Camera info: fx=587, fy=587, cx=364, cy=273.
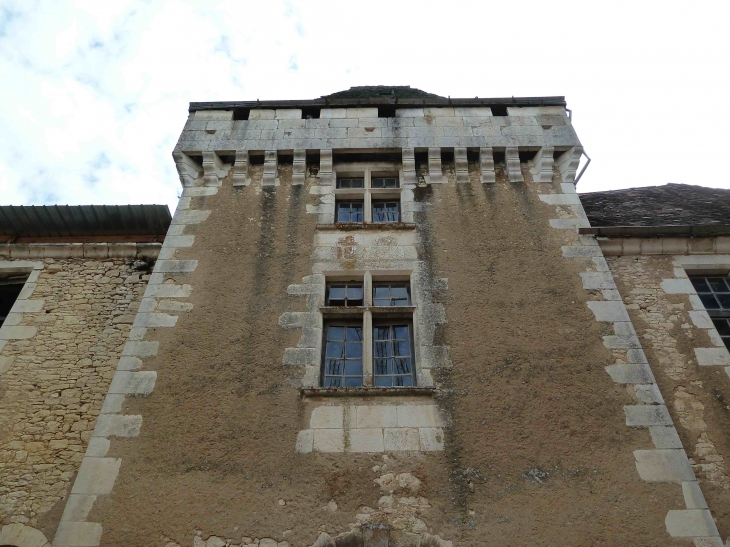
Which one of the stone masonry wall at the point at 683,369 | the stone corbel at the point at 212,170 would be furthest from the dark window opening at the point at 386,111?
the stone masonry wall at the point at 683,369

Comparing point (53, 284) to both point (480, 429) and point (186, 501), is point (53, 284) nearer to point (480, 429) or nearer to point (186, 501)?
point (186, 501)

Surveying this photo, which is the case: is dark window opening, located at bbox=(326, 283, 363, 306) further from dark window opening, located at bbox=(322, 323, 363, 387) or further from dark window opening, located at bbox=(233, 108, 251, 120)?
dark window opening, located at bbox=(233, 108, 251, 120)

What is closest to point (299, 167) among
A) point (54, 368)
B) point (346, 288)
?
point (346, 288)

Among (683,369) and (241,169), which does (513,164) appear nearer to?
(683,369)

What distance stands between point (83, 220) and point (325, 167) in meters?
3.22

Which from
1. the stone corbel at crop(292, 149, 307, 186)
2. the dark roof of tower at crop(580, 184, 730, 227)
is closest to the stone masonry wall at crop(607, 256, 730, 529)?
the dark roof of tower at crop(580, 184, 730, 227)

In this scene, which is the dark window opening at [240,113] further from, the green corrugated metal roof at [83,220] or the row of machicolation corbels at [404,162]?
the green corrugated metal roof at [83,220]

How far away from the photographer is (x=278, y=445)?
505cm

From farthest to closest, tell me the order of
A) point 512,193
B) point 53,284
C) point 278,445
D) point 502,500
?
point 512,193, point 53,284, point 278,445, point 502,500

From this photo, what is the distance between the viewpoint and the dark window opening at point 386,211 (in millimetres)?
7406


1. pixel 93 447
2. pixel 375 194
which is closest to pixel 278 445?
pixel 93 447

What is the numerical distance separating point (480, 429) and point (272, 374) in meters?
1.97

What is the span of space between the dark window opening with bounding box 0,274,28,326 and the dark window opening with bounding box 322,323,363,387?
3.96m

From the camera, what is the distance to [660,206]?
832 cm
